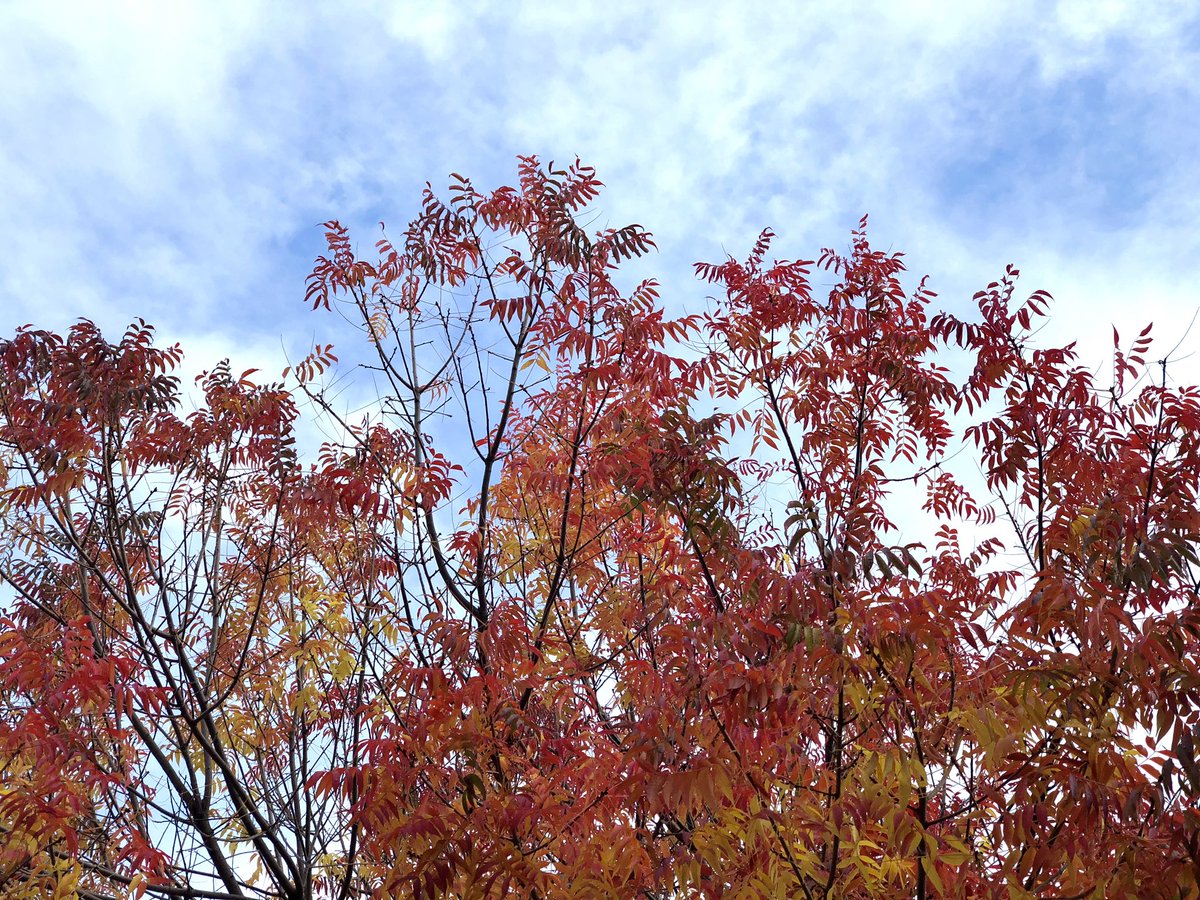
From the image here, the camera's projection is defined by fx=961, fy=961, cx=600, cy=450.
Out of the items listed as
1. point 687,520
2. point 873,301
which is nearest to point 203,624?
point 687,520

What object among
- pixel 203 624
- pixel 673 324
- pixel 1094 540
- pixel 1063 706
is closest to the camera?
pixel 1063 706

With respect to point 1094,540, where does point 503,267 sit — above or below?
above

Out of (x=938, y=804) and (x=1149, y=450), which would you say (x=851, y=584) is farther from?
(x=1149, y=450)

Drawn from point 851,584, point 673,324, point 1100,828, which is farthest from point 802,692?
point 673,324

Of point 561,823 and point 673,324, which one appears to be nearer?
point 561,823

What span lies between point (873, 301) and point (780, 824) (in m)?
5.03

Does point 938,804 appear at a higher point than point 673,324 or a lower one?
lower

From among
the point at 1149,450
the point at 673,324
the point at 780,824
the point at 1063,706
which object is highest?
the point at 673,324

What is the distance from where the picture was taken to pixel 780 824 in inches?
163

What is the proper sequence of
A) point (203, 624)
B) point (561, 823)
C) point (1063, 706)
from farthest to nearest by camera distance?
1. point (203, 624)
2. point (561, 823)
3. point (1063, 706)

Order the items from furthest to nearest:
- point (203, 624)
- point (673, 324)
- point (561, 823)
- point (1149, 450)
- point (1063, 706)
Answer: point (203, 624) → point (673, 324) → point (1149, 450) → point (561, 823) → point (1063, 706)

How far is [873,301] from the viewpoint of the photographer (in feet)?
26.3

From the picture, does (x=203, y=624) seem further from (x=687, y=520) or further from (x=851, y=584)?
(x=851, y=584)

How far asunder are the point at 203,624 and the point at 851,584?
230 inches
